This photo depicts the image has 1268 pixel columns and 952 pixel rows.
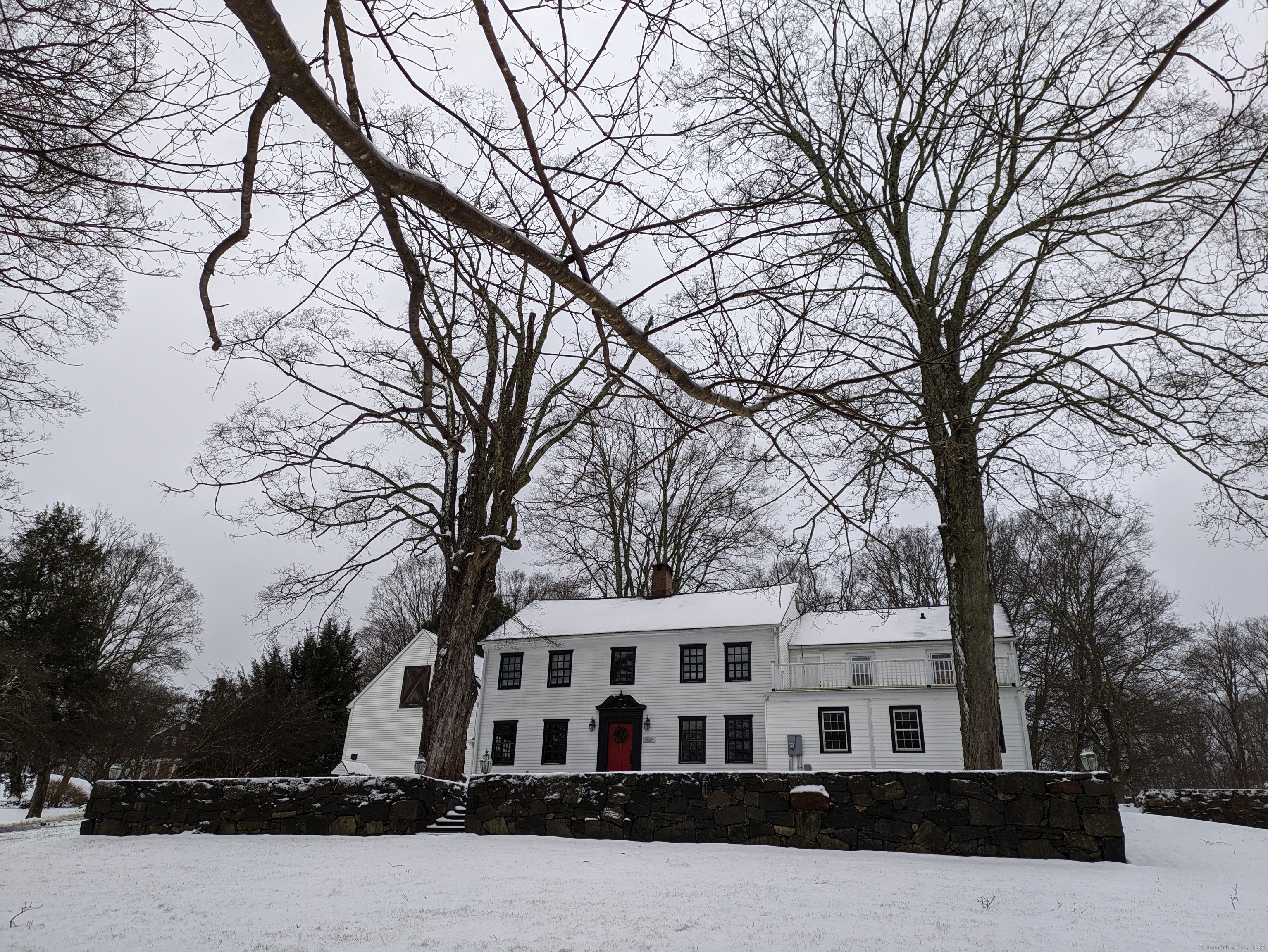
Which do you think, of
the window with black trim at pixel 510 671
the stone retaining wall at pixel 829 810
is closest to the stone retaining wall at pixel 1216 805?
the stone retaining wall at pixel 829 810

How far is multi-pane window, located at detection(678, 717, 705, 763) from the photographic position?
21375 mm

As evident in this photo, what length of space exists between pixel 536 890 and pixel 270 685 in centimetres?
1910

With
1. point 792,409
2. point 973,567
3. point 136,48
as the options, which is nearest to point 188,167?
point 136,48

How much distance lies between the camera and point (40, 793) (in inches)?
691

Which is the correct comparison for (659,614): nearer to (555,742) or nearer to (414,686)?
(555,742)

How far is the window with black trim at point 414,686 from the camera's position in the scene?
2489cm

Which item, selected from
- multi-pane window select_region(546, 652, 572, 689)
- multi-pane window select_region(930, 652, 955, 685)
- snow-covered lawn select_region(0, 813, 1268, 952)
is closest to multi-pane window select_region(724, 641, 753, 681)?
multi-pane window select_region(930, 652, 955, 685)

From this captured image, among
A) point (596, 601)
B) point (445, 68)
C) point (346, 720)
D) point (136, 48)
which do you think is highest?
point (596, 601)

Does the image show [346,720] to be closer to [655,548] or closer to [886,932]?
[655,548]

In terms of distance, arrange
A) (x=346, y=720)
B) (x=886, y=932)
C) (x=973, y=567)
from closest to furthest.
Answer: (x=886, y=932) → (x=973, y=567) → (x=346, y=720)

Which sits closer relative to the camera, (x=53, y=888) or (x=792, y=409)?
(x=792, y=409)

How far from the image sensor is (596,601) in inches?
1005

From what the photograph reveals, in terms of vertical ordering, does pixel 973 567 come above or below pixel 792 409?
above

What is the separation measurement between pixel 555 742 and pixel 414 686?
579 cm
